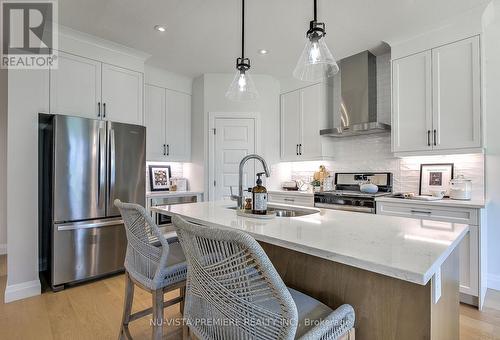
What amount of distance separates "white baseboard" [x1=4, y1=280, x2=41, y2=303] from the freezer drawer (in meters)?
0.16

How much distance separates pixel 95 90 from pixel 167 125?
116 cm

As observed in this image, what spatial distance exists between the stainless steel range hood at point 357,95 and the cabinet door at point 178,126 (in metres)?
2.15

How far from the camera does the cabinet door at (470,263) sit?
7.47 feet

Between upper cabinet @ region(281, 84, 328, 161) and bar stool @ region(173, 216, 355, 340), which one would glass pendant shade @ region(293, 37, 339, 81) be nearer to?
bar stool @ region(173, 216, 355, 340)

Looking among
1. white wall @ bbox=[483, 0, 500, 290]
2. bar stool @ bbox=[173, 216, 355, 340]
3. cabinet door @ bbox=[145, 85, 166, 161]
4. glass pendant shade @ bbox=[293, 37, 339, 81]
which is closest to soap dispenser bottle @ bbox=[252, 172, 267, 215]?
bar stool @ bbox=[173, 216, 355, 340]

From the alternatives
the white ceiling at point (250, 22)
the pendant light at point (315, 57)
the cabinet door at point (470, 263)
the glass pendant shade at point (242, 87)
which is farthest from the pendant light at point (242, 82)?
the cabinet door at point (470, 263)

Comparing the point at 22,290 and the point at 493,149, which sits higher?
the point at 493,149

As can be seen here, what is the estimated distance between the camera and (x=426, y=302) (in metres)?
0.96

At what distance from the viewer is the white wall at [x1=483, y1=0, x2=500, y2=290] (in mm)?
2676

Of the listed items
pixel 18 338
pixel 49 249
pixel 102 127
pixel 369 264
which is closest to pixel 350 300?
pixel 369 264

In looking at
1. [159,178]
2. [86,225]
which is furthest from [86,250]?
[159,178]

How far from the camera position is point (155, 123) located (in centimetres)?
394

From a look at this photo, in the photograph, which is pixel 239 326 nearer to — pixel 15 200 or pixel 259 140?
pixel 15 200

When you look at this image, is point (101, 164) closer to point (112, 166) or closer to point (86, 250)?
point (112, 166)
